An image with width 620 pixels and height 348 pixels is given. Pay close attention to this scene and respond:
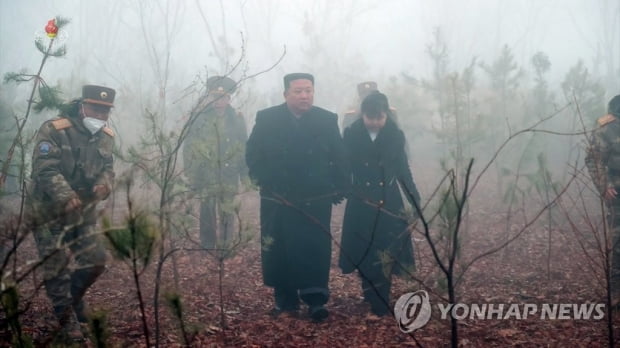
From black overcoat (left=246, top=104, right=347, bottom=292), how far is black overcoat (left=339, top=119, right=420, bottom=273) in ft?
0.62

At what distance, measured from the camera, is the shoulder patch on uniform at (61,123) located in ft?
11.9

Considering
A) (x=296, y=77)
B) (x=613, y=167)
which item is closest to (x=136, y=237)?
(x=296, y=77)

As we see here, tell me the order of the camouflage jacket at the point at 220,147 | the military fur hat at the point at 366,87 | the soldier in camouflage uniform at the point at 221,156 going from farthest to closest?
the military fur hat at the point at 366,87 → the soldier in camouflage uniform at the point at 221,156 → the camouflage jacket at the point at 220,147

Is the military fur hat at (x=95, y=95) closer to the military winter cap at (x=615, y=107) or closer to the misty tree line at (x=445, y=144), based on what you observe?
the misty tree line at (x=445, y=144)

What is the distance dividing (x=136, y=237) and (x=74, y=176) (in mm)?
2408

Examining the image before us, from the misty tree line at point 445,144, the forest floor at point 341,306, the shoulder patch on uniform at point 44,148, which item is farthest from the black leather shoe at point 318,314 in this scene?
the shoulder patch on uniform at point 44,148

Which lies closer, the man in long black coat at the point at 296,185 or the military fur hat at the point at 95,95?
the military fur hat at the point at 95,95

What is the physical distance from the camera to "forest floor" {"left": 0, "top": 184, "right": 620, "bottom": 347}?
11.3 ft

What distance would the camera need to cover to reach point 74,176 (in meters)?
3.76

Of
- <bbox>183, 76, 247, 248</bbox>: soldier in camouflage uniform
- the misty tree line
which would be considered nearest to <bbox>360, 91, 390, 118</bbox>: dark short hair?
the misty tree line

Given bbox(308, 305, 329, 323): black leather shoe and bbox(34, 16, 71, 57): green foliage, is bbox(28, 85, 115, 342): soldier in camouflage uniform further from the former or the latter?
bbox(308, 305, 329, 323): black leather shoe

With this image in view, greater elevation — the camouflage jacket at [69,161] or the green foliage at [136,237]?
the camouflage jacket at [69,161]

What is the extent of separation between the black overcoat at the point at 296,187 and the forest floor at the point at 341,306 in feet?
1.23

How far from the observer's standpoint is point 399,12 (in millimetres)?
69250
